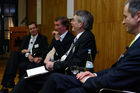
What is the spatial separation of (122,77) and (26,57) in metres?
3.00

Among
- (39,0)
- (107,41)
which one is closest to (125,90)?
(107,41)

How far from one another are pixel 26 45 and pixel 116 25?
1936mm

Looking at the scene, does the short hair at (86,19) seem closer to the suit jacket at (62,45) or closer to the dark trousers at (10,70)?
the suit jacket at (62,45)

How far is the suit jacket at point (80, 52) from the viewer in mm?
2457

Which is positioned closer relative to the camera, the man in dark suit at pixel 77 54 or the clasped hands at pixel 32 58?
the man in dark suit at pixel 77 54

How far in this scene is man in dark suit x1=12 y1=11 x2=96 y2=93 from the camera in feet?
8.11

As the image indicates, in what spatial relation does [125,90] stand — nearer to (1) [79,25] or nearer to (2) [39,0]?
(1) [79,25]

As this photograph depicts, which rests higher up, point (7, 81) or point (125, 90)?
point (125, 90)

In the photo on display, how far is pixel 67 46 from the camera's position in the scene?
321cm

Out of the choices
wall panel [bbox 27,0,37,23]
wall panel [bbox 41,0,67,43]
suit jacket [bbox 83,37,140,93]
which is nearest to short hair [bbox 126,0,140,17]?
suit jacket [bbox 83,37,140,93]

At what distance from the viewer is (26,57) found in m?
4.27

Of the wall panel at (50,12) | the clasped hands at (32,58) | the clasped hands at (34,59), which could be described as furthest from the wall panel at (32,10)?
the clasped hands at (34,59)

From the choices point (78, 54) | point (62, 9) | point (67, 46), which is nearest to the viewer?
point (78, 54)

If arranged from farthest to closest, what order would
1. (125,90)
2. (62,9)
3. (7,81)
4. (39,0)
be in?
(39,0) < (62,9) < (7,81) < (125,90)
